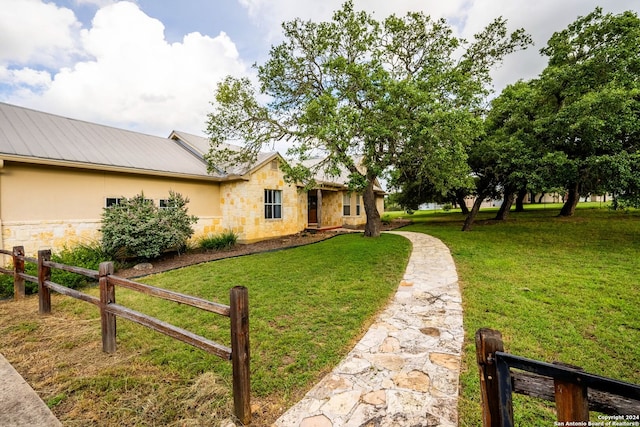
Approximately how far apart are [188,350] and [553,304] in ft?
18.8

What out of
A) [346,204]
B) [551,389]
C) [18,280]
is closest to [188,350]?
[551,389]

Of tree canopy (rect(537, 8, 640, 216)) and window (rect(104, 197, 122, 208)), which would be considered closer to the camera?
tree canopy (rect(537, 8, 640, 216))

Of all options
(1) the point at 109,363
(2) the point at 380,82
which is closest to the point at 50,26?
(2) the point at 380,82

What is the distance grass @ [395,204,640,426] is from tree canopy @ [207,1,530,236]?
3.19 m

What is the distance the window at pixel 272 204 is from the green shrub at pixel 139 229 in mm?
4490

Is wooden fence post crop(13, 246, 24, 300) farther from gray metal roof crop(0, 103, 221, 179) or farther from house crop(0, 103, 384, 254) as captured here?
gray metal roof crop(0, 103, 221, 179)

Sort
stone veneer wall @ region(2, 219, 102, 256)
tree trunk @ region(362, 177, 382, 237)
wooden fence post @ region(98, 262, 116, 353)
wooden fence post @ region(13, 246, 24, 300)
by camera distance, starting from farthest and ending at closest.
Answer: tree trunk @ region(362, 177, 382, 237) → stone veneer wall @ region(2, 219, 102, 256) → wooden fence post @ region(13, 246, 24, 300) → wooden fence post @ region(98, 262, 116, 353)

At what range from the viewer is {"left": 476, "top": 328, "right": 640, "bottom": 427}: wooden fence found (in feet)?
4.03

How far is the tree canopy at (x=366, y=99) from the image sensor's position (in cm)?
736

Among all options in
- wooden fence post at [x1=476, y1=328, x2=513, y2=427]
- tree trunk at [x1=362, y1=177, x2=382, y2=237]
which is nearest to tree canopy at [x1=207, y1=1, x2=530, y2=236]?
tree trunk at [x1=362, y1=177, x2=382, y2=237]

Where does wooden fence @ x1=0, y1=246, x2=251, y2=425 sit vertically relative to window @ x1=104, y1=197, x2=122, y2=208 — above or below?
below

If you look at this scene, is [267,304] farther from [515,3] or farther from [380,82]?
[515,3]

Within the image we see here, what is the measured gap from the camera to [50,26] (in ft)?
30.0

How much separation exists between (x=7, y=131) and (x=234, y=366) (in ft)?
36.4
